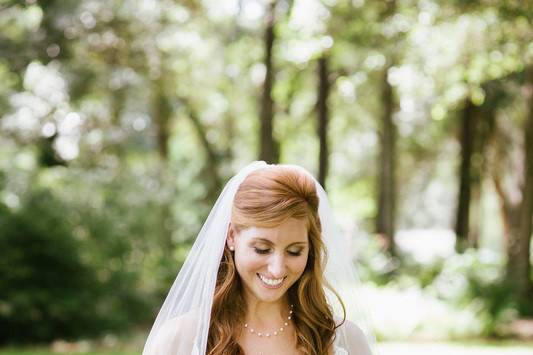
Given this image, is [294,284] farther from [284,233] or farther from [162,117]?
[162,117]

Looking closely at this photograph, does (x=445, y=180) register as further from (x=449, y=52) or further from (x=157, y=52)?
(x=449, y=52)

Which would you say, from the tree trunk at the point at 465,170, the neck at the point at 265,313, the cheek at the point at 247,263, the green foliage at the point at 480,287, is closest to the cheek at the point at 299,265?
the cheek at the point at 247,263

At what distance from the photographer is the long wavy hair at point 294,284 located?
277cm

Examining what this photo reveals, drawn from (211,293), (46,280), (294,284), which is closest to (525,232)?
(46,280)

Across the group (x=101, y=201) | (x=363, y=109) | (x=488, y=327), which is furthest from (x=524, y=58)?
(x=363, y=109)

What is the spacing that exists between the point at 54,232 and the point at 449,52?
21.5 feet

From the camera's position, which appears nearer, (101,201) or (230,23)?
(101,201)

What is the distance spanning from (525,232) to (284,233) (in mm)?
13691

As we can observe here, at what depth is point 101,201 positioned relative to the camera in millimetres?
13961

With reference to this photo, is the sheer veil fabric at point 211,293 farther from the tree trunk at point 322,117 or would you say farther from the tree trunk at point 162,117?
the tree trunk at point 162,117

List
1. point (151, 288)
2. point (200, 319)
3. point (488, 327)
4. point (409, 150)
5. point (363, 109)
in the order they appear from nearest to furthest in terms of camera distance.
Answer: point (200, 319)
point (488, 327)
point (151, 288)
point (363, 109)
point (409, 150)

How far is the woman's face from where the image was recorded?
273 centimetres

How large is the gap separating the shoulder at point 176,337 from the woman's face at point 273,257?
28cm

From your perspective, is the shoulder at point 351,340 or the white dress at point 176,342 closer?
the white dress at point 176,342
